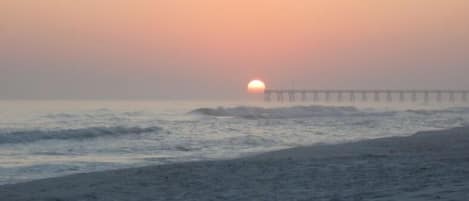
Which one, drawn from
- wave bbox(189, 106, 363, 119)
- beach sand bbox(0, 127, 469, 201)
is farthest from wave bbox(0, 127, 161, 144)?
wave bbox(189, 106, 363, 119)

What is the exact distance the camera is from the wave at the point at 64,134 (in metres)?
23.2

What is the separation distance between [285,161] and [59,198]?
15.8ft

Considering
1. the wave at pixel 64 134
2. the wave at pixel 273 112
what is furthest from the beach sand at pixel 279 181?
the wave at pixel 273 112

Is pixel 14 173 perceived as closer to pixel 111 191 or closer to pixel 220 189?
pixel 111 191

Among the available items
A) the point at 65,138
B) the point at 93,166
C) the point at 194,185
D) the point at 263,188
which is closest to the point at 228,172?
the point at 194,185

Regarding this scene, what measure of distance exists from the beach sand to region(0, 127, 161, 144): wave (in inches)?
455

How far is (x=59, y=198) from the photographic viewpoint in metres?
9.57

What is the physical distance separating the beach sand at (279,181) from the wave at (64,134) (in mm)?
11562

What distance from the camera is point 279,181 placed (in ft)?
32.4

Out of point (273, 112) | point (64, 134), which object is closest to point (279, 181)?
point (64, 134)

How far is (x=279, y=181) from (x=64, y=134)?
16845 millimetres

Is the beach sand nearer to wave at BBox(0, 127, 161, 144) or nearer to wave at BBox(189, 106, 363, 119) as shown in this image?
wave at BBox(0, 127, 161, 144)

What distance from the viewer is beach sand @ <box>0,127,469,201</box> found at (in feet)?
26.7

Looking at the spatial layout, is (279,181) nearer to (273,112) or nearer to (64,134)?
(64,134)
